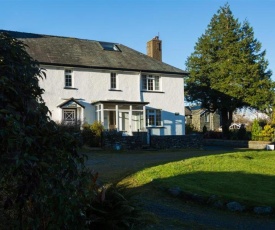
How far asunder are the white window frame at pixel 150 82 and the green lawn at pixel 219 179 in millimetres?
16704

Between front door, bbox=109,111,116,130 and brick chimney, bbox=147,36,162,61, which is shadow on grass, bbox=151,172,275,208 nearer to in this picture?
front door, bbox=109,111,116,130

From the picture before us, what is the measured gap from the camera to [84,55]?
1203 inches

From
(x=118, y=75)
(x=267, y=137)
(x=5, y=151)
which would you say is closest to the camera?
(x=5, y=151)

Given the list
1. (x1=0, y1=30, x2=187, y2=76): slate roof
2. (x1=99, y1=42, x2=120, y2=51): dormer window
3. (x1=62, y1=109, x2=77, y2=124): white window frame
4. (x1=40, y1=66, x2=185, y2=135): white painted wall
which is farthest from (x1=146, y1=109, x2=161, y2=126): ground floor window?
(x1=99, y1=42, x2=120, y2=51): dormer window

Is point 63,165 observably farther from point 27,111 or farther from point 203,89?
point 203,89

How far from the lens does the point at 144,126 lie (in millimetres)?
29828

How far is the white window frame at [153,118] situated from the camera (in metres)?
31.3

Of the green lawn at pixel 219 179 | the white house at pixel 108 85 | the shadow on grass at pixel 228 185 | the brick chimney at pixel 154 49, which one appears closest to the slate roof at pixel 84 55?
the white house at pixel 108 85

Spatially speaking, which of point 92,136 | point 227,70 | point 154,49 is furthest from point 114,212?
point 227,70

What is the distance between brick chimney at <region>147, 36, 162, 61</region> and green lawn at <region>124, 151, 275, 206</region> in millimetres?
21008

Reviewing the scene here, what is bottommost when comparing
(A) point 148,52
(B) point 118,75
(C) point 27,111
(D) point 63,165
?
(D) point 63,165

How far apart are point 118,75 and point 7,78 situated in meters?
27.4

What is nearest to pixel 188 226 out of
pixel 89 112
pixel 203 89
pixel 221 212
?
pixel 221 212

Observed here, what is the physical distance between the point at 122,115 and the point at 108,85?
281cm
